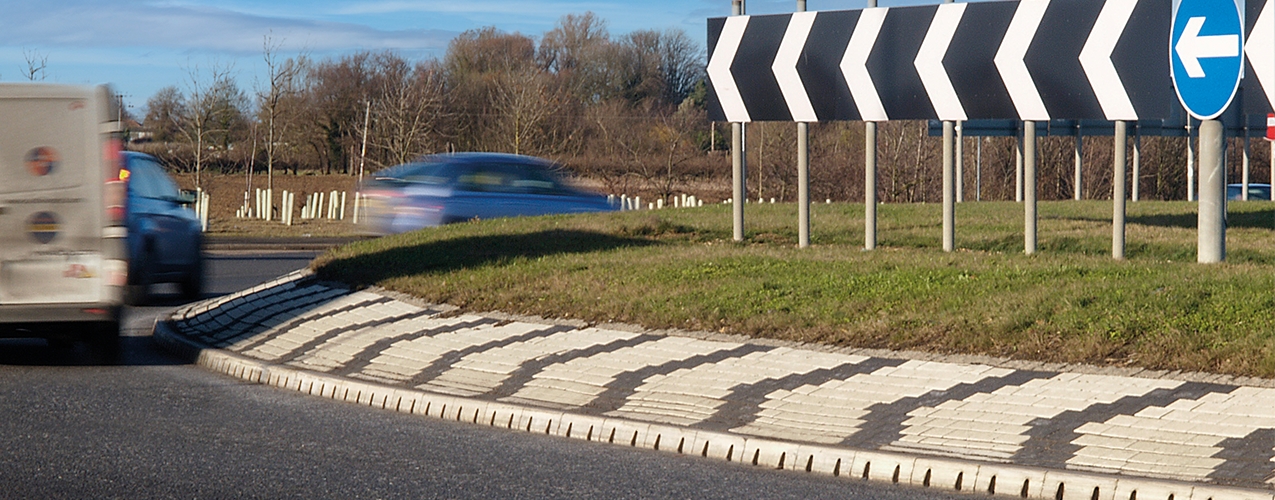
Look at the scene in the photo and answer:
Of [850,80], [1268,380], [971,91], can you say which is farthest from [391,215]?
[1268,380]

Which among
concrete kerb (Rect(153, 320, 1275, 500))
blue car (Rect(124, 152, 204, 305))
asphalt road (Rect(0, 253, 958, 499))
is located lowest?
asphalt road (Rect(0, 253, 958, 499))

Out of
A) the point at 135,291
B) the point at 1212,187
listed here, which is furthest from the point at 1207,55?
the point at 135,291

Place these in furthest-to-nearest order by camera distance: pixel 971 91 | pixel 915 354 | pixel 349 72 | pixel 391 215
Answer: pixel 349 72, pixel 391 215, pixel 971 91, pixel 915 354

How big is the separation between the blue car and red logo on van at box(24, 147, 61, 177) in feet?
10.4

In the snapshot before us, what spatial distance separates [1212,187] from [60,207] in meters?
9.15

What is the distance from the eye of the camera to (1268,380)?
24.1ft

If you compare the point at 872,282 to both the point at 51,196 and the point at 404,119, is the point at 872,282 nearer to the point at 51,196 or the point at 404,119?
the point at 51,196

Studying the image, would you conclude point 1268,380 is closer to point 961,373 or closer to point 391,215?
point 961,373

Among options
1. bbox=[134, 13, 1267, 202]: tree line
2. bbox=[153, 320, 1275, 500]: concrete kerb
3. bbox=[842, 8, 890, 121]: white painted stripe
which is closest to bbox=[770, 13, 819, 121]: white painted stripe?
bbox=[842, 8, 890, 121]: white painted stripe

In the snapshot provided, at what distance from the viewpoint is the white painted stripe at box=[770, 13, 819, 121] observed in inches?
598

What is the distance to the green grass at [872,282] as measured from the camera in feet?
28.0

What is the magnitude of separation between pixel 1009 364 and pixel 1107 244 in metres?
8.93

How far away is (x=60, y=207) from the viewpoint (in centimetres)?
1027

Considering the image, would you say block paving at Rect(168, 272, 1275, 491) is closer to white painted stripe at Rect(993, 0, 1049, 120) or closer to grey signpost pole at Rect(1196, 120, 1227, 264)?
grey signpost pole at Rect(1196, 120, 1227, 264)
